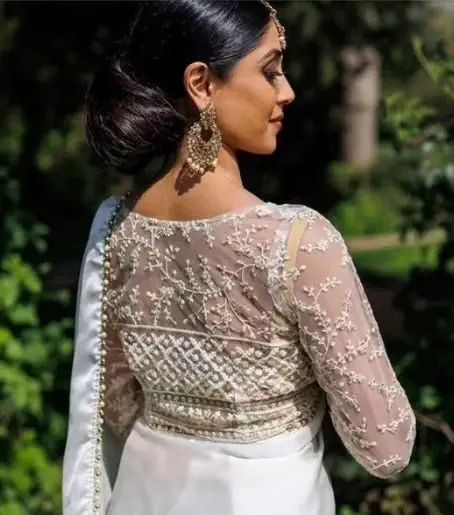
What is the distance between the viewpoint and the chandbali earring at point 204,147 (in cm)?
168

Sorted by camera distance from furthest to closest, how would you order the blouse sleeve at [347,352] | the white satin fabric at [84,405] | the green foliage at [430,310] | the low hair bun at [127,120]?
the green foliage at [430,310]
the white satin fabric at [84,405]
the low hair bun at [127,120]
the blouse sleeve at [347,352]

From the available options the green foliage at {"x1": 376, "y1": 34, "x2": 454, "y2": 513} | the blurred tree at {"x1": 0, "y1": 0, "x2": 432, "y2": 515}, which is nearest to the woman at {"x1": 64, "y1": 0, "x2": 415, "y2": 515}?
the blurred tree at {"x1": 0, "y1": 0, "x2": 432, "y2": 515}

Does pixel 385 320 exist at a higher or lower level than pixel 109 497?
lower

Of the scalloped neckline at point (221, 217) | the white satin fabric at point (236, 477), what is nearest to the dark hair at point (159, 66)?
the scalloped neckline at point (221, 217)

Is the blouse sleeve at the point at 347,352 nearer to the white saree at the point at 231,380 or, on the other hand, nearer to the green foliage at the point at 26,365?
the white saree at the point at 231,380

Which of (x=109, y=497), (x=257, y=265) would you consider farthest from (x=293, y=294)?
(x=109, y=497)

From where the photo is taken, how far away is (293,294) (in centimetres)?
161

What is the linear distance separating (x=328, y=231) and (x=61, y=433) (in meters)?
2.10

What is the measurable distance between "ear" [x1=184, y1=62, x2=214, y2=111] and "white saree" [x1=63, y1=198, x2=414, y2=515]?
7.5 inches

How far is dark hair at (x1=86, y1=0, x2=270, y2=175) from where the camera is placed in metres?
1.64

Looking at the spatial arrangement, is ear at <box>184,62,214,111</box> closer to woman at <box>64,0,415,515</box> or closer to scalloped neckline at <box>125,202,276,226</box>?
woman at <box>64,0,415,515</box>

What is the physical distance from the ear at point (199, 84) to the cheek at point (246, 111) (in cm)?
2

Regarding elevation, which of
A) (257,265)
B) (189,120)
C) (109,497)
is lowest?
(109,497)

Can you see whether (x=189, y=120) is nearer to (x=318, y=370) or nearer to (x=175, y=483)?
(x=318, y=370)
